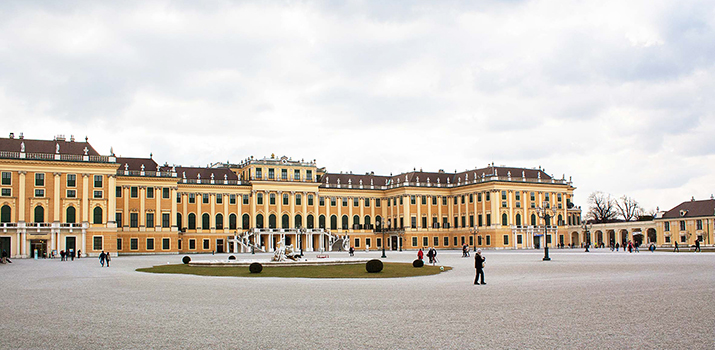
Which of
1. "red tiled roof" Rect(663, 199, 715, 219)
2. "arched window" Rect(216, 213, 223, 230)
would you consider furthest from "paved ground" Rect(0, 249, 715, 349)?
"arched window" Rect(216, 213, 223, 230)

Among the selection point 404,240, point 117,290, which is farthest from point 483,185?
point 117,290

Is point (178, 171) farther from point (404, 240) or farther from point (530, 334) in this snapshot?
point (530, 334)

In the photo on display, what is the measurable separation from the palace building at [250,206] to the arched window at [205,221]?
0.15 metres

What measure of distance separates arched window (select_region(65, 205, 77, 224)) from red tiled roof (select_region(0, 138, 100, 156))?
266 inches

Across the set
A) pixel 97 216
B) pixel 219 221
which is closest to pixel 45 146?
pixel 97 216

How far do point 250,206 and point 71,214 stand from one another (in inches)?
1192

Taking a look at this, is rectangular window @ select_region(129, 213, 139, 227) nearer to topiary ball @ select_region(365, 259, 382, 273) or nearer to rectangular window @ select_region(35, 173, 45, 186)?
rectangular window @ select_region(35, 173, 45, 186)

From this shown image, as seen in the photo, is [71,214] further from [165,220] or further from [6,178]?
[165,220]

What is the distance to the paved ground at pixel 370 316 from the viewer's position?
11398 millimetres

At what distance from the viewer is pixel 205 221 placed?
93875 millimetres

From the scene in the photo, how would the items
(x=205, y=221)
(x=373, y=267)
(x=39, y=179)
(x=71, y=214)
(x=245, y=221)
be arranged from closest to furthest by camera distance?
(x=373, y=267), (x=39, y=179), (x=71, y=214), (x=205, y=221), (x=245, y=221)

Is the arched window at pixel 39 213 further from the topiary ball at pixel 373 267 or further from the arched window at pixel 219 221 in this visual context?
the topiary ball at pixel 373 267

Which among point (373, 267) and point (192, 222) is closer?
point (373, 267)

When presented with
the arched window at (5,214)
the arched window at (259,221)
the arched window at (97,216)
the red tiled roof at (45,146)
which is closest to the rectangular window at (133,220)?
the arched window at (97,216)
